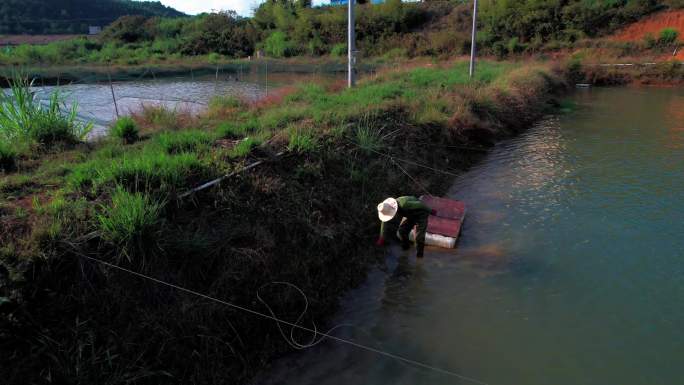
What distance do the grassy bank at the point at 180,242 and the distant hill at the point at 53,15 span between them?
58.9 metres

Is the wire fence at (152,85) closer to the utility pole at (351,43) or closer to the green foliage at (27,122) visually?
the green foliage at (27,122)

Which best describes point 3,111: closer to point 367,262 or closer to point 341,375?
point 367,262

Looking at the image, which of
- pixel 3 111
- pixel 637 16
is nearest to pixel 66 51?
pixel 3 111

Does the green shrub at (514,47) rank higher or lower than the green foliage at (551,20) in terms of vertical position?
lower

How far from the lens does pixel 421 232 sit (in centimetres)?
523

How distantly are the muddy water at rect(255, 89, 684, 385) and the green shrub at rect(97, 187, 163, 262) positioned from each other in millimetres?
1532

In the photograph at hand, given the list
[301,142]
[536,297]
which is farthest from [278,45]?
[536,297]

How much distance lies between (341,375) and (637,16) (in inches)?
1725

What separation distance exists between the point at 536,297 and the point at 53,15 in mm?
68920

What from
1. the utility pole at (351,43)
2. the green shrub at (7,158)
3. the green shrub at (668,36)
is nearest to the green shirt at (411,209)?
the green shrub at (7,158)

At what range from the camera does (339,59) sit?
36531 millimetres

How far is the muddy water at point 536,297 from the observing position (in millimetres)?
3725

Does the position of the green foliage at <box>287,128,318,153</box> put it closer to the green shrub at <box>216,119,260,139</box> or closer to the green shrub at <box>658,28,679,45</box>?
the green shrub at <box>216,119,260,139</box>

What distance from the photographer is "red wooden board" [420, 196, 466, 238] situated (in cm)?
585
